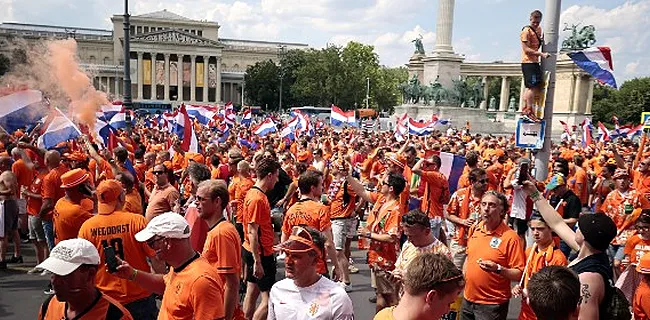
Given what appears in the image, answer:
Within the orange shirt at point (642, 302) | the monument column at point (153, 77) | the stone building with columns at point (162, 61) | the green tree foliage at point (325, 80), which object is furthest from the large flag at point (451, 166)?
the monument column at point (153, 77)

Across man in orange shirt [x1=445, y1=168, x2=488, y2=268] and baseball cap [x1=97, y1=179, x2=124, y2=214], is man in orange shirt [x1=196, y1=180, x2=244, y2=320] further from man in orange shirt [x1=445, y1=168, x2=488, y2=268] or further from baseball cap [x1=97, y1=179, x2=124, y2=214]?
man in orange shirt [x1=445, y1=168, x2=488, y2=268]

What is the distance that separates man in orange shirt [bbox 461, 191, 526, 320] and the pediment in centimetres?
10428

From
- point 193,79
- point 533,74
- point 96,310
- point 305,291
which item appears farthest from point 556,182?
point 193,79

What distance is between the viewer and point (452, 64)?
151ft

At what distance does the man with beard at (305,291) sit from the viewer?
3283 millimetres

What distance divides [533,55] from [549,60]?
0.23 m

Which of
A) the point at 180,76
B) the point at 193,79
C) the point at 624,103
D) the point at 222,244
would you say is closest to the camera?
the point at 222,244

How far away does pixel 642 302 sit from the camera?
4176 mm

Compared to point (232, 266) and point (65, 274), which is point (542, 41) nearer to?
point (232, 266)

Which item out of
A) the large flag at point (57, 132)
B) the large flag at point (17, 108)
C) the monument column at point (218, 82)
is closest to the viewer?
the large flag at point (17, 108)

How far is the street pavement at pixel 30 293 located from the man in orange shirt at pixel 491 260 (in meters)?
2.43

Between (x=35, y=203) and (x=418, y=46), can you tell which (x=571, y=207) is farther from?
(x=418, y=46)

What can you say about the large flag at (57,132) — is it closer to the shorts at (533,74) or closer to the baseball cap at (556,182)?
the shorts at (533,74)

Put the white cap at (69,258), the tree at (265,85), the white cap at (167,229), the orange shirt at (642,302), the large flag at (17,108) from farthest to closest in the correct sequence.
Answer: the tree at (265,85)
the large flag at (17,108)
the orange shirt at (642,302)
the white cap at (167,229)
the white cap at (69,258)
